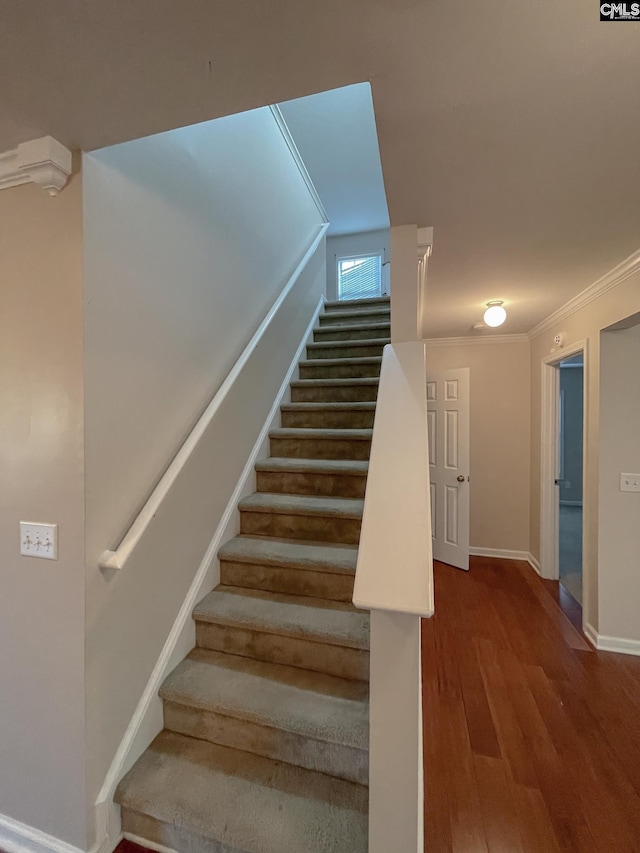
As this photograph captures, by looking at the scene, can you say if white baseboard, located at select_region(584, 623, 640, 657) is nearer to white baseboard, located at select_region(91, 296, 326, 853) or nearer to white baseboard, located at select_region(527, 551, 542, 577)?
white baseboard, located at select_region(527, 551, 542, 577)

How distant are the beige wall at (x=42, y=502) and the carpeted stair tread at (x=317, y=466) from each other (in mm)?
1142

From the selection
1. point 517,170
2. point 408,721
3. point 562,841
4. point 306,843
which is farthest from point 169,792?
point 517,170

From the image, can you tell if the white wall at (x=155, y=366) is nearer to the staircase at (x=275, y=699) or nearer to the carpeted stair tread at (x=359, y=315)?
the staircase at (x=275, y=699)

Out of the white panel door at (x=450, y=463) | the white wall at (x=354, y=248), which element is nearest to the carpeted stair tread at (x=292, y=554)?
the white panel door at (x=450, y=463)

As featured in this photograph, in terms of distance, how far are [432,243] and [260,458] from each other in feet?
4.93

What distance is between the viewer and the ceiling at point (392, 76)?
75 cm

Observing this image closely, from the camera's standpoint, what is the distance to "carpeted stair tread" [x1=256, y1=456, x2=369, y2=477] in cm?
203

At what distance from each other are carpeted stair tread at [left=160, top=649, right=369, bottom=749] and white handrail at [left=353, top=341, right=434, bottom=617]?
72 cm

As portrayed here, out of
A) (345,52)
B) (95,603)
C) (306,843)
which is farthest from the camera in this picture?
(95,603)

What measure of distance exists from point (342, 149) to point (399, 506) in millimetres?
3815

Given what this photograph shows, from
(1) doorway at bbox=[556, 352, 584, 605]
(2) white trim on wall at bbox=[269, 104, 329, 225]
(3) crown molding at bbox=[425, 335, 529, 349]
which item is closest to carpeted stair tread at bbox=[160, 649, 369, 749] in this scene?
(2) white trim on wall at bbox=[269, 104, 329, 225]

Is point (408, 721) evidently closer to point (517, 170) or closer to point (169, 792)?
point (169, 792)

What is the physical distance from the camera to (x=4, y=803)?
127 centimetres

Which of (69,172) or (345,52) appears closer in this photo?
(345,52)
